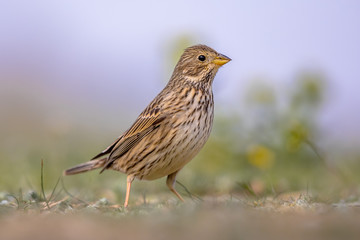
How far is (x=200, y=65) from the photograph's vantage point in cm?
695

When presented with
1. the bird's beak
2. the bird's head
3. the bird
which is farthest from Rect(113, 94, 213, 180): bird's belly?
the bird's beak

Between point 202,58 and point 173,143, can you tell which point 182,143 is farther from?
point 202,58

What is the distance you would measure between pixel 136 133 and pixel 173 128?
24.8 inches

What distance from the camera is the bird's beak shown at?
6.88m

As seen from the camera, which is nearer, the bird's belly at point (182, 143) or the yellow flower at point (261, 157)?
the bird's belly at point (182, 143)

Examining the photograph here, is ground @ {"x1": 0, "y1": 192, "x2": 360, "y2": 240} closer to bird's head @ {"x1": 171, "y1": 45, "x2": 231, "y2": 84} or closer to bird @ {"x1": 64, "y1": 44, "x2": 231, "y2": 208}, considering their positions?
bird @ {"x1": 64, "y1": 44, "x2": 231, "y2": 208}

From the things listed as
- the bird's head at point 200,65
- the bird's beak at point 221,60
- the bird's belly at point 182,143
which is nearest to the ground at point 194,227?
the bird's belly at point 182,143

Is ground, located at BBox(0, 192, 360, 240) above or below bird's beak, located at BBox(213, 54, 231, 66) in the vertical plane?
below

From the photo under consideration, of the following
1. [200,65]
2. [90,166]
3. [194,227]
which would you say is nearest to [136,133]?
[90,166]

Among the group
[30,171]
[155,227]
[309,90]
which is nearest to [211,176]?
[309,90]

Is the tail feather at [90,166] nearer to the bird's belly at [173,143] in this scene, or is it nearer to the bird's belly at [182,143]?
the bird's belly at [173,143]

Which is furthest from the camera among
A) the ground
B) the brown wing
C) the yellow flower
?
the yellow flower

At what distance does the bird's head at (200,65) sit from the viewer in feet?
22.4

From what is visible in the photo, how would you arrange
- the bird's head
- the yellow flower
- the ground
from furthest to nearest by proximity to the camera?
the yellow flower, the bird's head, the ground
